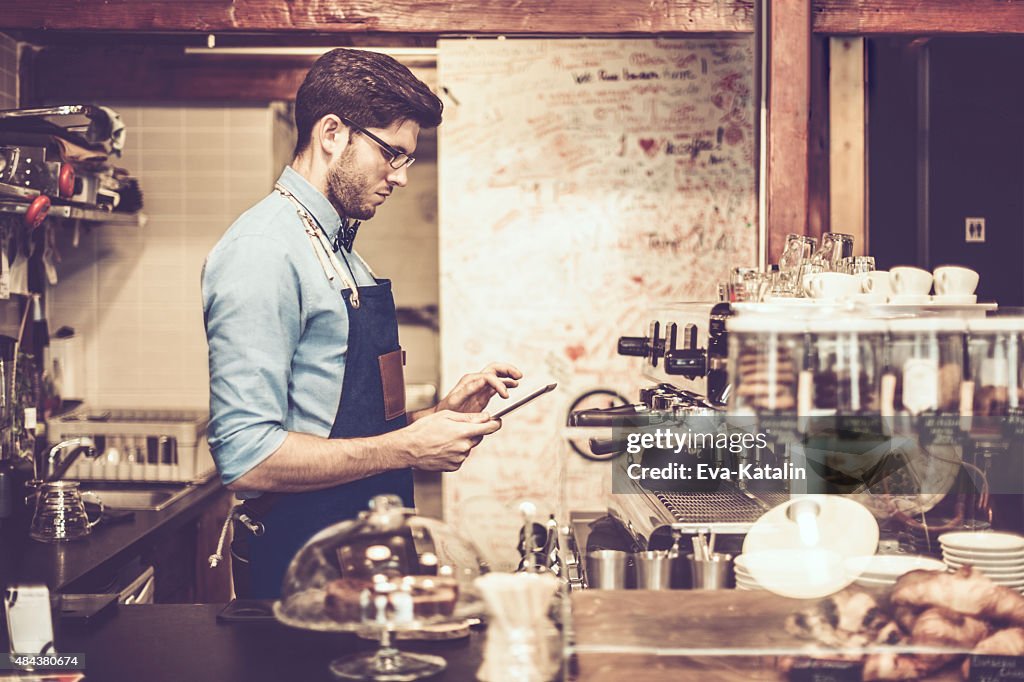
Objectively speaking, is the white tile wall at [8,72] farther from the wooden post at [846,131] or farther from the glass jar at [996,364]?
the glass jar at [996,364]

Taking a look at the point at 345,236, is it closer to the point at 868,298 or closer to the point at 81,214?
the point at 868,298

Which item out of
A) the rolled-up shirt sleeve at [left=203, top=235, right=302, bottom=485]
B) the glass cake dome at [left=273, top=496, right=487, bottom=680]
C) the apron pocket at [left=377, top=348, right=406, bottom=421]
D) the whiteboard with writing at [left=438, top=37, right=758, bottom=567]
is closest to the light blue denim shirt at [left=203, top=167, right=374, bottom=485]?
the rolled-up shirt sleeve at [left=203, top=235, right=302, bottom=485]

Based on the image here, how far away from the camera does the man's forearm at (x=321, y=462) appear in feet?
6.88

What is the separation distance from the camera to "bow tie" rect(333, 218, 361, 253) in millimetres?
2410

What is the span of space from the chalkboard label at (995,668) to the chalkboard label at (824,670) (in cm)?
17

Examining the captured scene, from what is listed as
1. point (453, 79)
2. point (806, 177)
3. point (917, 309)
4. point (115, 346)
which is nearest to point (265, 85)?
point (453, 79)

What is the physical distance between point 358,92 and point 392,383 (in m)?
A: 0.65

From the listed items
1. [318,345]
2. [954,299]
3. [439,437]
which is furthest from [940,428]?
[318,345]

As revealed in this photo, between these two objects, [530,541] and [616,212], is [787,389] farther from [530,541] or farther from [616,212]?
[616,212]

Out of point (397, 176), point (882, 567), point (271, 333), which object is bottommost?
point (882, 567)

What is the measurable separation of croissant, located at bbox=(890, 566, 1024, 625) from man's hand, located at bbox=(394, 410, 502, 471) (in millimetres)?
845

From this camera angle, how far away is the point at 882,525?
6.82 feet

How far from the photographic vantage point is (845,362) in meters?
1.71

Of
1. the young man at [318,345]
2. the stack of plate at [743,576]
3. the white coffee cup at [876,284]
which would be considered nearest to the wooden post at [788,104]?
the white coffee cup at [876,284]
